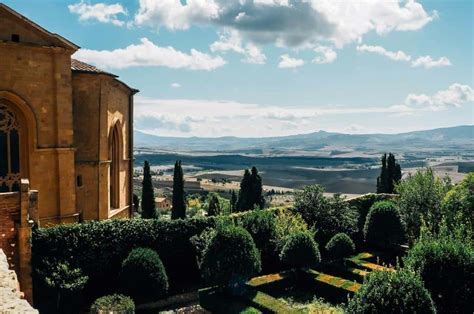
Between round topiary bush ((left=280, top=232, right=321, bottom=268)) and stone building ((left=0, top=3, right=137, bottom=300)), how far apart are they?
1134cm

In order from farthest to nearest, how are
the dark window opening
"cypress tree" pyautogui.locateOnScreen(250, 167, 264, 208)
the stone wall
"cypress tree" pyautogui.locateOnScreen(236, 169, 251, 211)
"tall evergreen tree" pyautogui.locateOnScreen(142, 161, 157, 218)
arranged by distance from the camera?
1. "cypress tree" pyautogui.locateOnScreen(250, 167, 264, 208)
2. "cypress tree" pyautogui.locateOnScreen(236, 169, 251, 211)
3. "tall evergreen tree" pyautogui.locateOnScreen(142, 161, 157, 218)
4. the dark window opening
5. the stone wall

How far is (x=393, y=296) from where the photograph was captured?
14.1 metres

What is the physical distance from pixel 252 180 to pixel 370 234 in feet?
51.8

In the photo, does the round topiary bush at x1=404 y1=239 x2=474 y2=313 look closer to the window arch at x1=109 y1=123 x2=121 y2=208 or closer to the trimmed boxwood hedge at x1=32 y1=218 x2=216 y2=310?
the trimmed boxwood hedge at x1=32 y1=218 x2=216 y2=310

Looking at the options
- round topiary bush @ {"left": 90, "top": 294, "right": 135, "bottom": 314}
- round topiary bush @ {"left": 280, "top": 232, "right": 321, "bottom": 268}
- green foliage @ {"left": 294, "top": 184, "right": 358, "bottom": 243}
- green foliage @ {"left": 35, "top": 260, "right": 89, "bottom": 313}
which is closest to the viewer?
round topiary bush @ {"left": 90, "top": 294, "right": 135, "bottom": 314}

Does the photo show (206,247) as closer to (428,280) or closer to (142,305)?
(142,305)

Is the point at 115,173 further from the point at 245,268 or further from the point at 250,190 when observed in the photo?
the point at 250,190

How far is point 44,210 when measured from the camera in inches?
910

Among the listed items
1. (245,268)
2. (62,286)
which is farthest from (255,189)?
(62,286)

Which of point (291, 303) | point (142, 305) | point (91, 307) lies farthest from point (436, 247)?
point (91, 307)

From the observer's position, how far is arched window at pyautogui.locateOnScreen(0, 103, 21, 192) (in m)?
22.4

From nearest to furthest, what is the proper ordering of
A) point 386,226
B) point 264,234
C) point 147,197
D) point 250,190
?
point 264,234, point 386,226, point 147,197, point 250,190

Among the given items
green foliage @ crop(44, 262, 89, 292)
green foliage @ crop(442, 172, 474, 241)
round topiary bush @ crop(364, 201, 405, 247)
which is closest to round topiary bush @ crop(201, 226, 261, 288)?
green foliage @ crop(44, 262, 89, 292)

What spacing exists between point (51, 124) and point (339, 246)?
1883 cm
